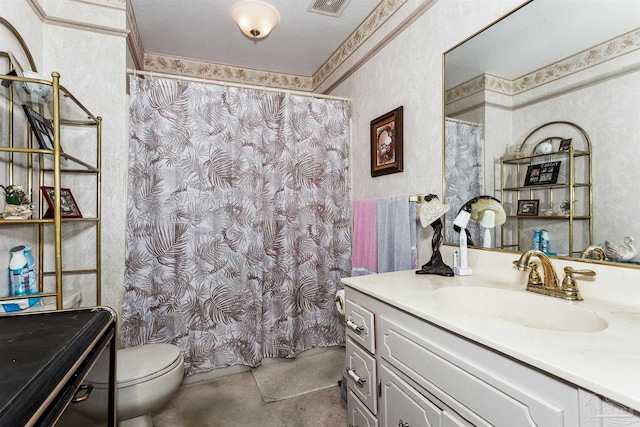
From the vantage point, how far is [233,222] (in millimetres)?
2076

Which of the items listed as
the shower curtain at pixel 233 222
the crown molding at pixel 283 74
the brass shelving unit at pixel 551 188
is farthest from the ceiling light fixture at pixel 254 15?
the brass shelving unit at pixel 551 188

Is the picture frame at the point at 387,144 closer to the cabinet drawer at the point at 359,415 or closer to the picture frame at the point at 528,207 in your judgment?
the picture frame at the point at 528,207

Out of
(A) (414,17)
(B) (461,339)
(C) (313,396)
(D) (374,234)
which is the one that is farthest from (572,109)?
(C) (313,396)

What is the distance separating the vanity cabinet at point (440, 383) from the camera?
1.93ft

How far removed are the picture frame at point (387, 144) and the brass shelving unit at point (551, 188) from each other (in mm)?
693

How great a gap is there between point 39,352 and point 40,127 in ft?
3.87

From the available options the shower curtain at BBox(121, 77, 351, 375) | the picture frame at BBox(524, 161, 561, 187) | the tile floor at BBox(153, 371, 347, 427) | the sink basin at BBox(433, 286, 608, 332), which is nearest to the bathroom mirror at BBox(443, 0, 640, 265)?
the picture frame at BBox(524, 161, 561, 187)

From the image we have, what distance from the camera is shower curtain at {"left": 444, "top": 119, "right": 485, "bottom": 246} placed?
142 centimetres

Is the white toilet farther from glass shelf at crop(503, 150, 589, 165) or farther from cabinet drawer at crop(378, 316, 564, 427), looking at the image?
glass shelf at crop(503, 150, 589, 165)

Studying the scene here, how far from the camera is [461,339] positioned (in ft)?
2.54

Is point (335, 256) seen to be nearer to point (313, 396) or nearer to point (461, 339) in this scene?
point (313, 396)

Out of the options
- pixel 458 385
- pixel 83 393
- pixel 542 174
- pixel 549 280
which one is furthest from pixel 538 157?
pixel 83 393

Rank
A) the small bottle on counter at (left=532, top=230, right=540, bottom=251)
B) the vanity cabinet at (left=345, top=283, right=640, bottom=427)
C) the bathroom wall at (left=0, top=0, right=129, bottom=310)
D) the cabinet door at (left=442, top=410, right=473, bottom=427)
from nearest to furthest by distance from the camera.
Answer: the vanity cabinet at (left=345, top=283, right=640, bottom=427) → the cabinet door at (left=442, top=410, right=473, bottom=427) → the small bottle on counter at (left=532, top=230, right=540, bottom=251) → the bathroom wall at (left=0, top=0, right=129, bottom=310)

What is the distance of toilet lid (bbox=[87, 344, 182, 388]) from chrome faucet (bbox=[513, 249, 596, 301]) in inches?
62.7
